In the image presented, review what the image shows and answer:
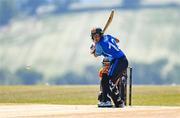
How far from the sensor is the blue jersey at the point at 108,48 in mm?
19094

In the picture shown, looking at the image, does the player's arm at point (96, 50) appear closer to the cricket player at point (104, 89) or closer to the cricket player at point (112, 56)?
the cricket player at point (112, 56)

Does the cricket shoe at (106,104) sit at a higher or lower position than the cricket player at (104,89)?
lower

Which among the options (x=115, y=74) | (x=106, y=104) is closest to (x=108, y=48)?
(x=115, y=74)

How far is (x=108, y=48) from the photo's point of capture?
19078 millimetres

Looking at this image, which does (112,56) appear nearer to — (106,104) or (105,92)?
(105,92)

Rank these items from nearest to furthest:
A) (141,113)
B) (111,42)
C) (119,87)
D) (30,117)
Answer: (30,117)
(141,113)
(111,42)
(119,87)

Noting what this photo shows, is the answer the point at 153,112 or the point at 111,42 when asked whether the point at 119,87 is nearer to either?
the point at 111,42

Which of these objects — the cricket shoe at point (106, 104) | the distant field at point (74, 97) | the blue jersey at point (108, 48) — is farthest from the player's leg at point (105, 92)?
the distant field at point (74, 97)

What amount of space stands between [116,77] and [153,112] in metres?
3.31

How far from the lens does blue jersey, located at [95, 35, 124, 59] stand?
19094mm

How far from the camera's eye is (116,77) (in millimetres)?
19203

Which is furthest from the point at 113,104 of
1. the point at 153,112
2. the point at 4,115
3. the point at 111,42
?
the point at 4,115

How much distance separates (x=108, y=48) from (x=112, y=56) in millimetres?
286

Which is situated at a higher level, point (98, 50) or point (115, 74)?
point (98, 50)
